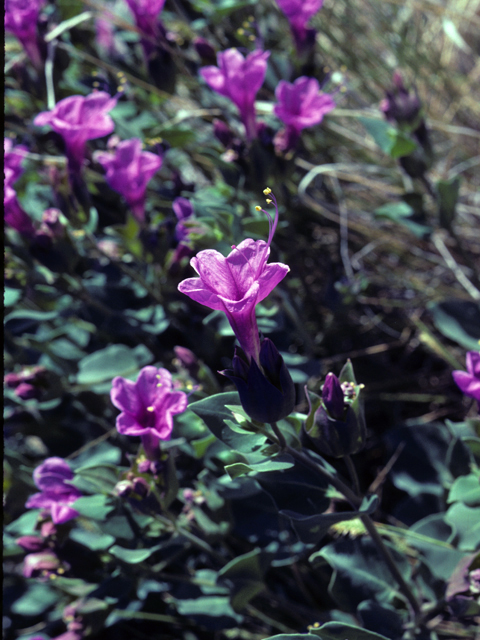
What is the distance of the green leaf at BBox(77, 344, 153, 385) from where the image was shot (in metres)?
1.73

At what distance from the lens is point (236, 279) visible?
928 mm

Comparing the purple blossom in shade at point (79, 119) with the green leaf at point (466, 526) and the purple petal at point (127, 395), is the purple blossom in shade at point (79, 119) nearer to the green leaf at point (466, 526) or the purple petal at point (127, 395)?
the purple petal at point (127, 395)

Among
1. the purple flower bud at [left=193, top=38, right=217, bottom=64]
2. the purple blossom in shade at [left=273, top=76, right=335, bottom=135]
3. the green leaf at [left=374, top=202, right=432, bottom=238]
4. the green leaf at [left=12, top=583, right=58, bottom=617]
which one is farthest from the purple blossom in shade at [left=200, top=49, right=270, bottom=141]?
the green leaf at [left=12, top=583, right=58, bottom=617]

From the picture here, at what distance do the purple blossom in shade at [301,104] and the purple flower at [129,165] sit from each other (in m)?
0.35

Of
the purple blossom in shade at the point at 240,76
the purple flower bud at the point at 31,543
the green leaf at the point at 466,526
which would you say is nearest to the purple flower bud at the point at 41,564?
the purple flower bud at the point at 31,543

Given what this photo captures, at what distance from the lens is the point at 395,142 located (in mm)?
1714

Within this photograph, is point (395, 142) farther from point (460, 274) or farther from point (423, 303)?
point (423, 303)

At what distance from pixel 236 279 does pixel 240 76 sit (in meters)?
0.83

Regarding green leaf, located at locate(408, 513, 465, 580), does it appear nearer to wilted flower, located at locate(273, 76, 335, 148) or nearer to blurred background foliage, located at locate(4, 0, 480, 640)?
blurred background foliage, located at locate(4, 0, 480, 640)

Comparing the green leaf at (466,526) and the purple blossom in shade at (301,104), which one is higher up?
the purple blossom in shade at (301,104)

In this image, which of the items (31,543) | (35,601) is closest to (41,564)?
(31,543)

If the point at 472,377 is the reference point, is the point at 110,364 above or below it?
below

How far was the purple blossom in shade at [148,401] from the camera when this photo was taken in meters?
1.21

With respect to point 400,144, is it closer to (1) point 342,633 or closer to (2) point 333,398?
(2) point 333,398
